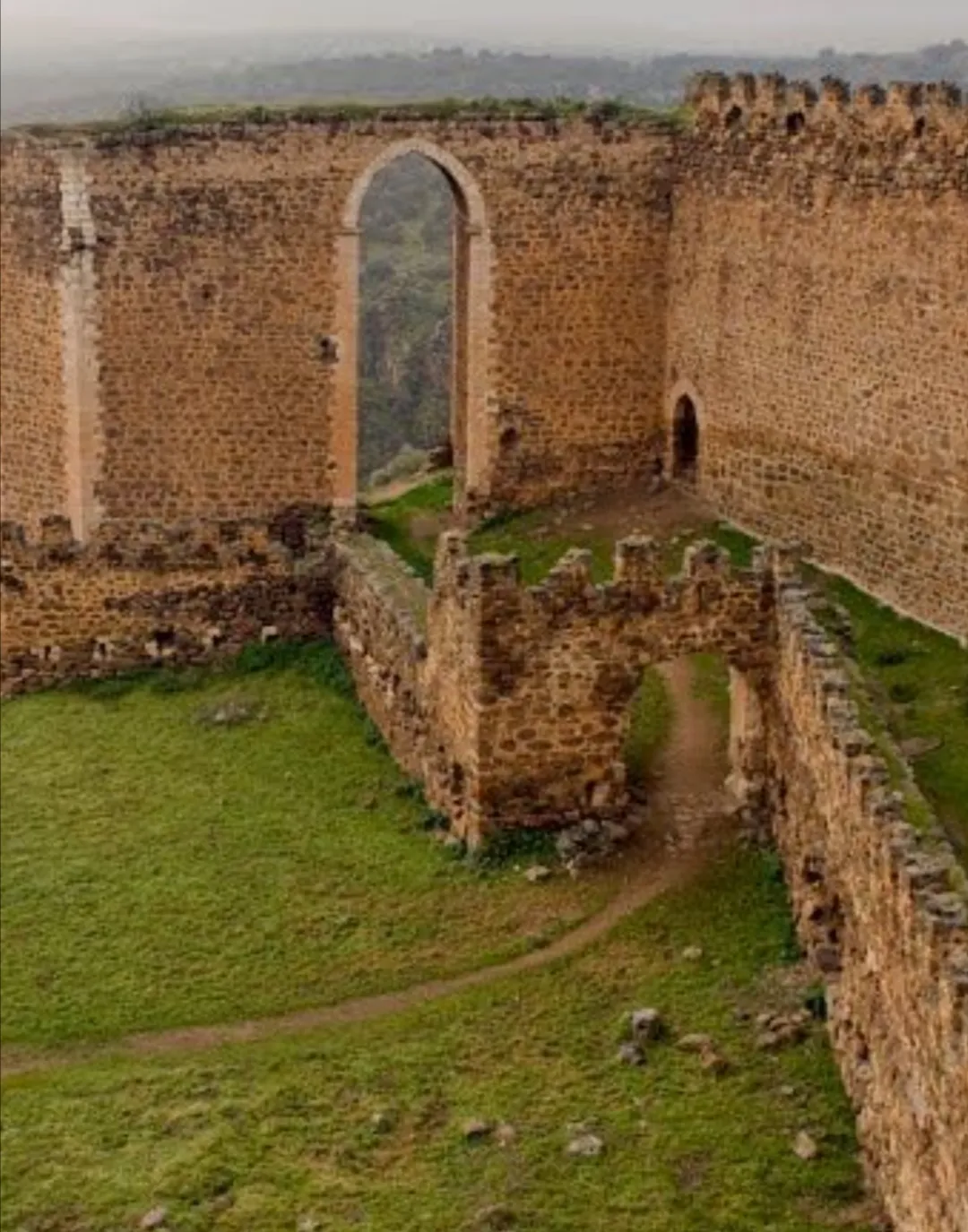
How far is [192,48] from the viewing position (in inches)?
4904

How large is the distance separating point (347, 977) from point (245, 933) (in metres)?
1.13

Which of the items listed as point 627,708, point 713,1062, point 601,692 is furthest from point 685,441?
point 713,1062

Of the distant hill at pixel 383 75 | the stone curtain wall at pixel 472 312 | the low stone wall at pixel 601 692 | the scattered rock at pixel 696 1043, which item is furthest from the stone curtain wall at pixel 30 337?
the scattered rock at pixel 696 1043

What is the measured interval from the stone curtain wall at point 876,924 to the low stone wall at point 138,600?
22.6ft

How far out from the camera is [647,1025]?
13031 mm

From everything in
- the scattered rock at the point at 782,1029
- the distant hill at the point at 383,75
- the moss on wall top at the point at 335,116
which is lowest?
the scattered rock at the point at 782,1029

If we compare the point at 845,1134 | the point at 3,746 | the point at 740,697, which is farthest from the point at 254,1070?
the point at 3,746

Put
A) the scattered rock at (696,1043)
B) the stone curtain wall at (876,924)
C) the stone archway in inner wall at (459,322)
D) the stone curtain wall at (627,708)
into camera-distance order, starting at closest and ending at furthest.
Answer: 1. the stone curtain wall at (876,924)
2. the stone curtain wall at (627,708)
3. the scattered rock at (696,1043)
4. the stone archway in inner wall at (459,322)

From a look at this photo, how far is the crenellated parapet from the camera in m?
18.3

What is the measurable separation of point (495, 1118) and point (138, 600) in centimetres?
982

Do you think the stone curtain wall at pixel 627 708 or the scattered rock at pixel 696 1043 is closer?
the stone curtain wall at pixel 627 708

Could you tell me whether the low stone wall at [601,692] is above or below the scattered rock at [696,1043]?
above

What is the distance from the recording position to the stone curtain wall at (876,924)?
9734 mm

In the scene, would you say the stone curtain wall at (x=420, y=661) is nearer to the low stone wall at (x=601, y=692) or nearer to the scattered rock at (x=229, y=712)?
the low stone wall at (x=601, y=692)
